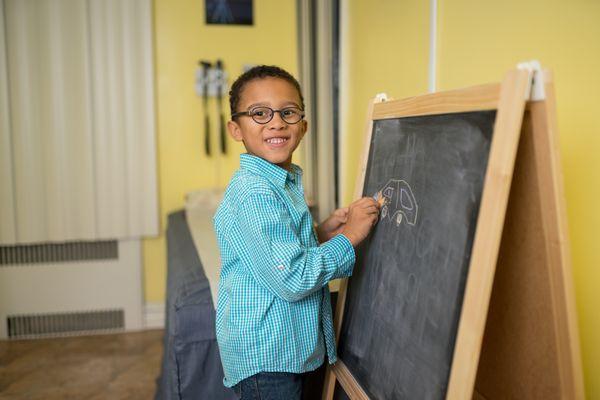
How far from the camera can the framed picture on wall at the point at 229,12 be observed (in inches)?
130

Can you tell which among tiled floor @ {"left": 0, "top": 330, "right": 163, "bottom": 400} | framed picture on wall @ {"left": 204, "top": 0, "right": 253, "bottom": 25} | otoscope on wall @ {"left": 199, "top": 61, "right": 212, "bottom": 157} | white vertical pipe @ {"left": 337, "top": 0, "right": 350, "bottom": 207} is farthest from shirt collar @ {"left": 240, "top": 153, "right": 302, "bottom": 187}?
framed picture on wall @ {"left": 204, "top": 0, "right": 253, "bottom": 25}

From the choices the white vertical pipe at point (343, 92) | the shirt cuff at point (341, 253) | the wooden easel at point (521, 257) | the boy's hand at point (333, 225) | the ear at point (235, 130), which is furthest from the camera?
the white vertical pipe at point (343, 92)

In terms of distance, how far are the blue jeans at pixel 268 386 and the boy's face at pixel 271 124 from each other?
477 millimetres

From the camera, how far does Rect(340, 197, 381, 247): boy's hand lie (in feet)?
3.96

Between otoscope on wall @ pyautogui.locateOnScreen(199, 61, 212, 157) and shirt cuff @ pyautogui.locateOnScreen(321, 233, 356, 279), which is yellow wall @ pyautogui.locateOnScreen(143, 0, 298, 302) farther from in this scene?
shirt cuff @ pyautogui.locateOnScreen(321, 233, 356, 279)

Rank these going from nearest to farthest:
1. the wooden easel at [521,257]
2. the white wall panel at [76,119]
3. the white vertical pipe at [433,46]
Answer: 1. the wooden easel at [521,257]
2. the white vertical pipe at [433,46]
3. the white wall panel at [76,119]

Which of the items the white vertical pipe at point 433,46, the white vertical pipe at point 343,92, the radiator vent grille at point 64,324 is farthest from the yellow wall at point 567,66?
the radiator vent grille at point 64,324

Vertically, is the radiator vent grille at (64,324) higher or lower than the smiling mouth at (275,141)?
lower

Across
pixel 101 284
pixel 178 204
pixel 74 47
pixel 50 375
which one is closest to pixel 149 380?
pixel 50 375

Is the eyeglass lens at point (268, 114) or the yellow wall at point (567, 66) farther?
the eyeglass lens at point (268, 114)

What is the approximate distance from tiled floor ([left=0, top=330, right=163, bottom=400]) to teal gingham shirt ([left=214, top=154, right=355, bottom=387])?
5.22 feet

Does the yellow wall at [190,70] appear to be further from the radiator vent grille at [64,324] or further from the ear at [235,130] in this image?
the ear at [235,130]

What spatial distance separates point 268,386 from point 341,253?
13.5 inches

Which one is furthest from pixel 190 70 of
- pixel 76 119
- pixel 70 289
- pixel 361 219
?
pixel 361 219
